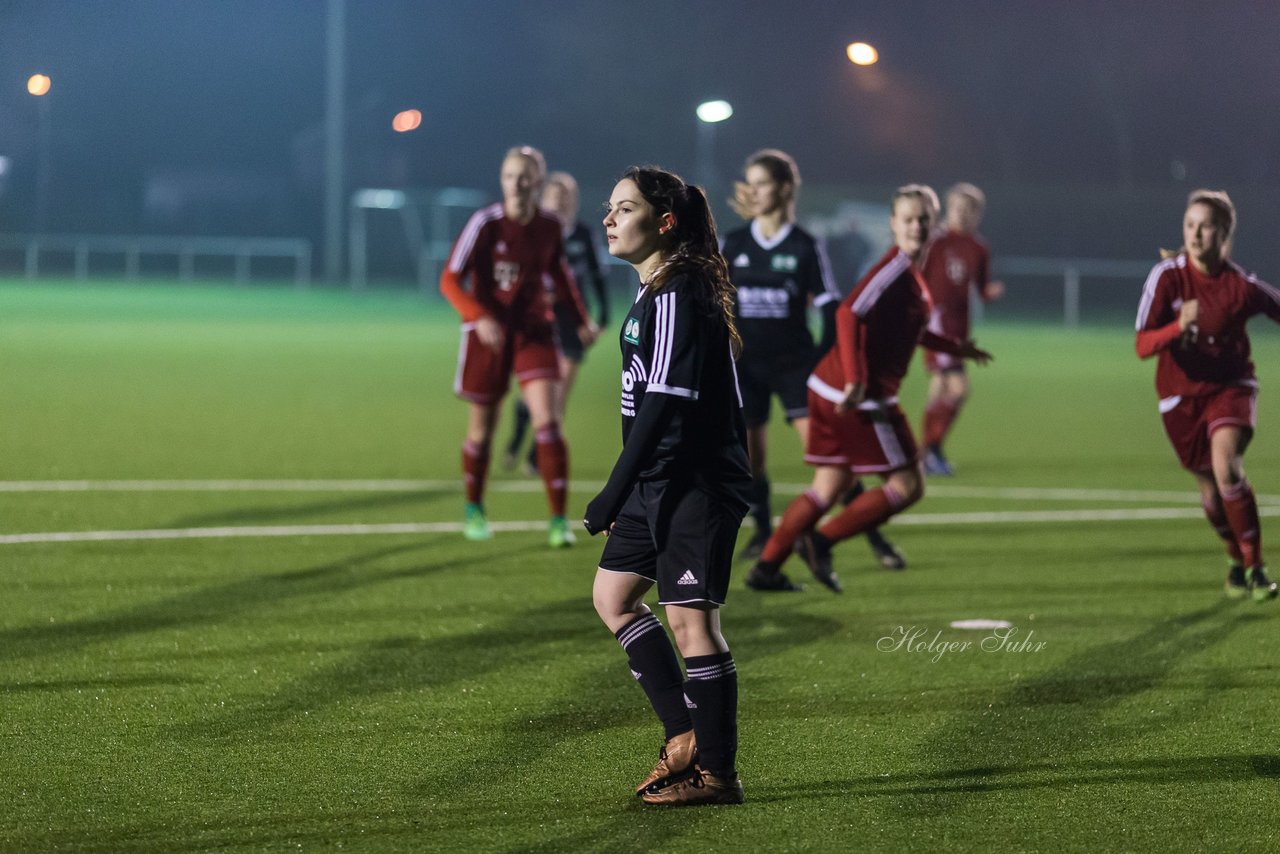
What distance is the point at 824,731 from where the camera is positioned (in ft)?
17.3

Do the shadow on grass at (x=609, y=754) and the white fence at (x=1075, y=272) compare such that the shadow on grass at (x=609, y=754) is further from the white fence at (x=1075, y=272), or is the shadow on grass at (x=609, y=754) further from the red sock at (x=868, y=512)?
the white fence at (x=1075, y=272)

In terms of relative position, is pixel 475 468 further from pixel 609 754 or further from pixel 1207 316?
pixel 609 754

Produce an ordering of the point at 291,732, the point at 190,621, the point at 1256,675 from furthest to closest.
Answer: the point at 190,621 → the point at 1256,675 → the point at 291,732

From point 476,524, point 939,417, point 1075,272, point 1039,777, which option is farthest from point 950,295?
point 1075,272

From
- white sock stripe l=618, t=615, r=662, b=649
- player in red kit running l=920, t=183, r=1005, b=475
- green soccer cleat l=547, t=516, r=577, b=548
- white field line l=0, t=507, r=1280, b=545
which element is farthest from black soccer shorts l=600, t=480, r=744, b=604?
player in red kit running l=920, t=183, r=1005, b=475

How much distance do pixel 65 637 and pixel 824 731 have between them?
10.2ft

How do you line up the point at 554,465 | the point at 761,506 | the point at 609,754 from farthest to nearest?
the point at 554,465 < the point at 761,506 < the point at 609,754

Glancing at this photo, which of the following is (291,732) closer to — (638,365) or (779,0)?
(638,365)

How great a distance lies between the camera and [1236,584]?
25.4ft

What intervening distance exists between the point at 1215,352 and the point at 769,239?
2223mm

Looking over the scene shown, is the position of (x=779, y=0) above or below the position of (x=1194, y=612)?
above

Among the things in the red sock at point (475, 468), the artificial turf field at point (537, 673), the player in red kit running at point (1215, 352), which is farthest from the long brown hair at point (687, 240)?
the red sock at point (475, 468)

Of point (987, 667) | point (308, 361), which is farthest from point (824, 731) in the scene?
point (308, 361)

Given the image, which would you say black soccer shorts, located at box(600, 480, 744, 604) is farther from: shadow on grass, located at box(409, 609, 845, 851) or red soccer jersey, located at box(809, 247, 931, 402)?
red soccer jersey, located at box(809, 247, 931, 402)
